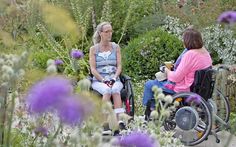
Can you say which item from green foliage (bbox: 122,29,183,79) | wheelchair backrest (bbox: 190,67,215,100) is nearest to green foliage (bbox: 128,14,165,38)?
green foliage (bbox: 122,29,183,79)

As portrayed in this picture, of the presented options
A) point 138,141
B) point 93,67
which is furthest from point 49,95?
point 93,67

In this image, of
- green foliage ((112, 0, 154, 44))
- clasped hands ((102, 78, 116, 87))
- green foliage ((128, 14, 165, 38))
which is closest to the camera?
clasped hands ((102, 78, 116, 87))

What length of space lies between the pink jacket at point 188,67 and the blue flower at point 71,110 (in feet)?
14.2

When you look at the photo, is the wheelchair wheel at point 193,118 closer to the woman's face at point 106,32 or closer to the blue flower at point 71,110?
the woman's face at point 106,32

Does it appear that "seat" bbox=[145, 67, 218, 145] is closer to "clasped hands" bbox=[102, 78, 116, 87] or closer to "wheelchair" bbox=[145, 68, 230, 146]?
"wheelchair" bbox=[145, 68, 230, 146]

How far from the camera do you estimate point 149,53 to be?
907cm

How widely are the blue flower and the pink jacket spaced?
14.2 feet

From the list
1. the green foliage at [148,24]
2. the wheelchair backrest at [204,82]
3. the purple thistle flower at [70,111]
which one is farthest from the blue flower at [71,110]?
the green foliage at [148,24]

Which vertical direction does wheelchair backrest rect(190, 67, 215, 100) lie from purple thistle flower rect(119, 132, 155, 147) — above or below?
above

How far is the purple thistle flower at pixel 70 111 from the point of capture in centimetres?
128

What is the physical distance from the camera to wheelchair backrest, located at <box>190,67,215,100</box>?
551cm

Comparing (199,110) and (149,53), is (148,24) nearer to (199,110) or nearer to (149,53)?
(149,53)

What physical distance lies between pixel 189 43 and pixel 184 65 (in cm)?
21

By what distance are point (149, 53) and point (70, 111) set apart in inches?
308
